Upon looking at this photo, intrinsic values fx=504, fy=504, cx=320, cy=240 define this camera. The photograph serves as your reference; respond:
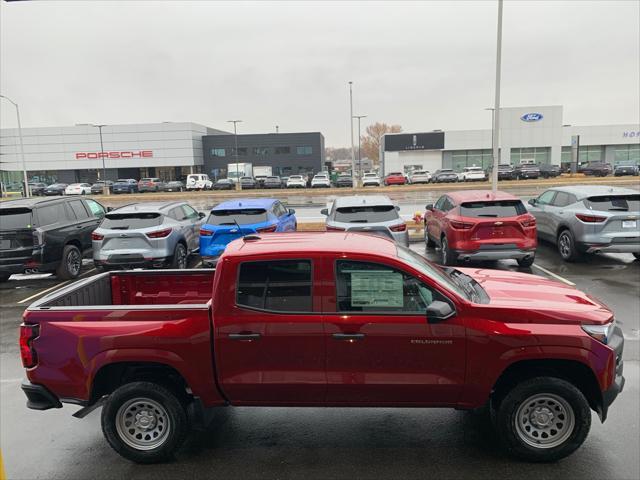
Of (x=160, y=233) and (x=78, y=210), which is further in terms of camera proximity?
(x=78, y=210)

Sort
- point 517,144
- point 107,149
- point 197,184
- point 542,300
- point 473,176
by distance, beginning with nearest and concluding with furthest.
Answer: point 542,300, point 473,176, point 197,184, point 517,144, point 107,149

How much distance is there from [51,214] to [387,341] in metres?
9.46

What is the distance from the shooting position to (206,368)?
12.6ft

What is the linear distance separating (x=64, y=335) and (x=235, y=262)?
143 centimetres

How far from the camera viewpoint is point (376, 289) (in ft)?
12.6

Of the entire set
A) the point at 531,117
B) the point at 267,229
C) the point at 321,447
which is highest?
the point at 531,117

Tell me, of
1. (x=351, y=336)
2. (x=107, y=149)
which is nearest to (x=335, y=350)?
(x=351, y=336)

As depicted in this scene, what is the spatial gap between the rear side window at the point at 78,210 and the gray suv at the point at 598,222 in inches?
433

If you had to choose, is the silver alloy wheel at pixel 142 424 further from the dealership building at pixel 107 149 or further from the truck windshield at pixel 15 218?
the dealership building at pixel 107 149

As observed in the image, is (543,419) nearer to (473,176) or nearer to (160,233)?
(160,233)

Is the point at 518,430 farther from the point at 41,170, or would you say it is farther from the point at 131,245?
the point at 41,170

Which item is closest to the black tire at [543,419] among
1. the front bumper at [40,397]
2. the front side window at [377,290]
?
the front side window at [377,290]

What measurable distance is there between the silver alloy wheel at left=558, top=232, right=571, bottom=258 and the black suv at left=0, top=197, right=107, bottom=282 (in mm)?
10808

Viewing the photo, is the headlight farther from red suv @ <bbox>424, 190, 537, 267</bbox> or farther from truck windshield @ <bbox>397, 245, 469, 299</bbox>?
red suv @ <bbox>424, 190, 537, 267</bbox>
